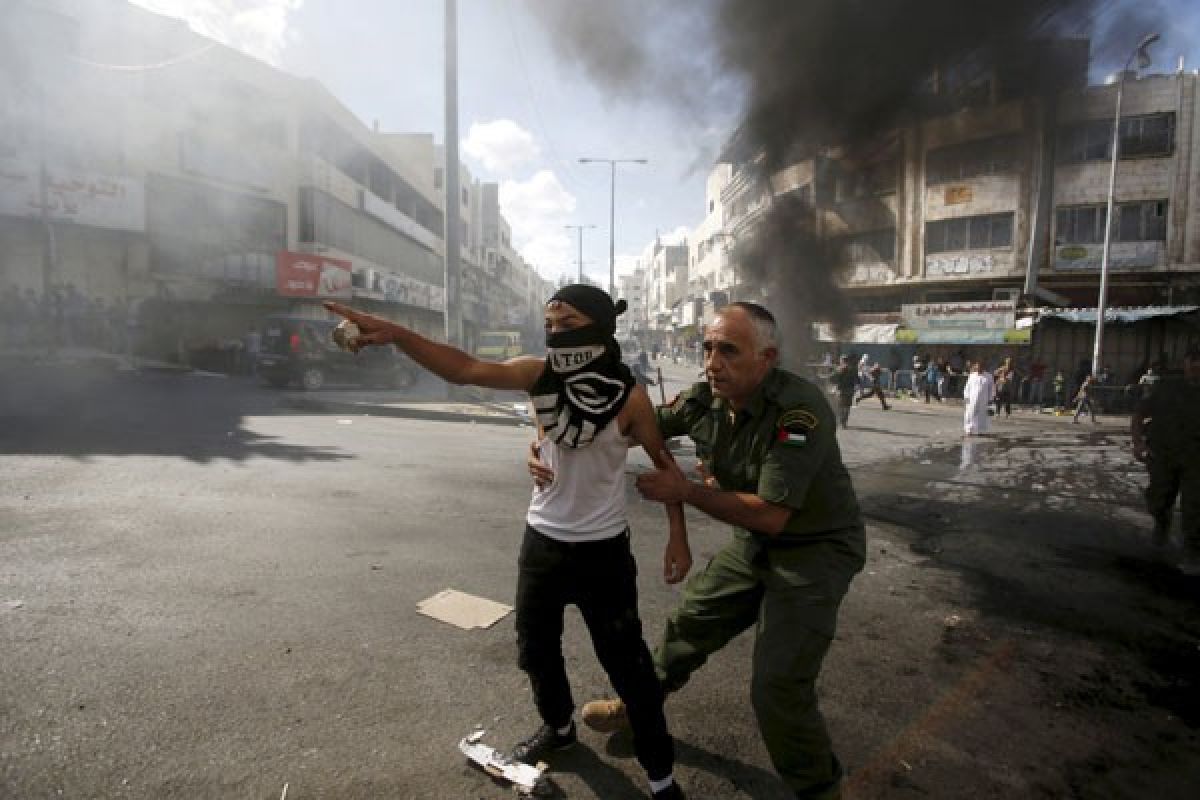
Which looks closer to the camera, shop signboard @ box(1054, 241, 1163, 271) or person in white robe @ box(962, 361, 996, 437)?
person in white robe @ box(962, 361, 996, 437)

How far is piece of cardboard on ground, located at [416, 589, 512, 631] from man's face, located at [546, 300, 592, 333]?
1.84 m

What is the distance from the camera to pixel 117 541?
4.04 m

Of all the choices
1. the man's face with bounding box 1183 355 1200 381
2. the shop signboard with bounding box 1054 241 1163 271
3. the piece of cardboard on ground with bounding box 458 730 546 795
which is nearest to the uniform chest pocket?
the piece of cardboard on ground with bounding box 458 730 546 795

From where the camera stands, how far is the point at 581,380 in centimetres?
194

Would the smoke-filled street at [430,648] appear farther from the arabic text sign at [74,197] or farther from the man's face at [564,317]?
the arabic text sign at [74,197]

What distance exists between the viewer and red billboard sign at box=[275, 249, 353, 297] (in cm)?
2048

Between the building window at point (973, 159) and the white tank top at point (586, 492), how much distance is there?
2427 cm

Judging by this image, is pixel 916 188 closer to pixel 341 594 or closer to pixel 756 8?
pixel 756 8

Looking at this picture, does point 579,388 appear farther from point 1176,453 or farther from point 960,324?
point 960,324

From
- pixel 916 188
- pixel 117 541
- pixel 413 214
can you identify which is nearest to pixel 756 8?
pixel 117 541

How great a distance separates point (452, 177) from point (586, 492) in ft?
38.6

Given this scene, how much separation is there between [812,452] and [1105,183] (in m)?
24.3

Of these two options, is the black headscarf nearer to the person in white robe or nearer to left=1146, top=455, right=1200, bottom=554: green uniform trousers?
left=1146, top=455, right=1200, bottom=554: green uniform trousers

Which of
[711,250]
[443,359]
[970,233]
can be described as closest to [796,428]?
[443,359]
